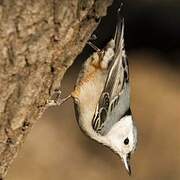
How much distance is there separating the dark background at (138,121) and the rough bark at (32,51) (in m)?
2.90

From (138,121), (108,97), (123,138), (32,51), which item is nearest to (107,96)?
(108,97)

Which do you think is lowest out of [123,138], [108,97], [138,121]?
[123,138]

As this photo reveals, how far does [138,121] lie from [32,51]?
3.93 metres

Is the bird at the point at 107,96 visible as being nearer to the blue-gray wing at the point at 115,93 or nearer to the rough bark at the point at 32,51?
the blue-gray wing at the point at 115,93

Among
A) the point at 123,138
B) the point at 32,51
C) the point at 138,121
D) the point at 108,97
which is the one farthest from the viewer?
the point at 138,121

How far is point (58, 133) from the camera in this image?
6.48 m

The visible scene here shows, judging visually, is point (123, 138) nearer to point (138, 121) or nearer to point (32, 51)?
point (32, 51)

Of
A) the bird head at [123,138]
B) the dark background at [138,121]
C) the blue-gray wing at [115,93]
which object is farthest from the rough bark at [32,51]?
the dark background at [138,121]

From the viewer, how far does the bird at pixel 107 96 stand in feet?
13.5

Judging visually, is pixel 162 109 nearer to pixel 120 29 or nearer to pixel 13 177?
pixel 13 177

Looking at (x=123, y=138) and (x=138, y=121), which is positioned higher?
(x=138, y=121)

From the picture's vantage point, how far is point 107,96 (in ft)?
13.8

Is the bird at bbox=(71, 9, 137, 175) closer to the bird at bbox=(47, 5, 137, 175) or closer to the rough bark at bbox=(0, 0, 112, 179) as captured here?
the bird at bbox=(47, 5, 137, 175)

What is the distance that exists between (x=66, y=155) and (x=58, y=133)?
28 cm
